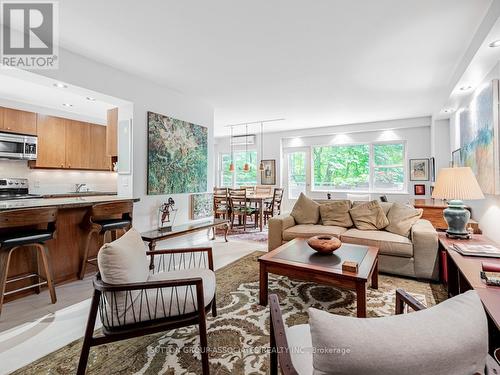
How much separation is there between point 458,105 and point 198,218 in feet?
15.4

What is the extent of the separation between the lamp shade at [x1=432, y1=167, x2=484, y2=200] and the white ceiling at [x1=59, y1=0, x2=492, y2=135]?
4.57 feet

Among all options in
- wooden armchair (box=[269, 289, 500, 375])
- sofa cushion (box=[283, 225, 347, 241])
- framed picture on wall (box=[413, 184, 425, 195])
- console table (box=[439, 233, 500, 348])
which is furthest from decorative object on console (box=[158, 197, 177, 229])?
framed picture on wall (box=[413, 184, 425, 195])

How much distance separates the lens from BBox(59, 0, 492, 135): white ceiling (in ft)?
7.22

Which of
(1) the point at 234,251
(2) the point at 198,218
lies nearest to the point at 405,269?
(1) the point at 234,251

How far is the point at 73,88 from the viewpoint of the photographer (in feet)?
9.96

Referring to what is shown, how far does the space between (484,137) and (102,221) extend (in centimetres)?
436

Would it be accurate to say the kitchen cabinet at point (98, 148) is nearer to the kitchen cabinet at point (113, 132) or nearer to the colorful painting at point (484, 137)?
the kitchen cabinet at point (113, 132)

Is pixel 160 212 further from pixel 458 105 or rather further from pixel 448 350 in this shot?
pixel 458 105

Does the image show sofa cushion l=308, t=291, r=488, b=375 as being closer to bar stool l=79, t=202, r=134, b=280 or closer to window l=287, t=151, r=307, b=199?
bar stool l=79, t=202, r=134, b=280

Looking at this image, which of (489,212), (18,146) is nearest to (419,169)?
(489,212)

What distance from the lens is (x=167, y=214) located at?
3.92 metres

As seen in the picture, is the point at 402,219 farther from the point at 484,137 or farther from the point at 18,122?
the point at 18,122

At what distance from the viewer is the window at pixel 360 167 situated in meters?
6.42

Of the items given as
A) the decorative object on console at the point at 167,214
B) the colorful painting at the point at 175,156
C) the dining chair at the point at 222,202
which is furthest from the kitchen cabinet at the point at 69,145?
the dining chair at the point at 222,202
